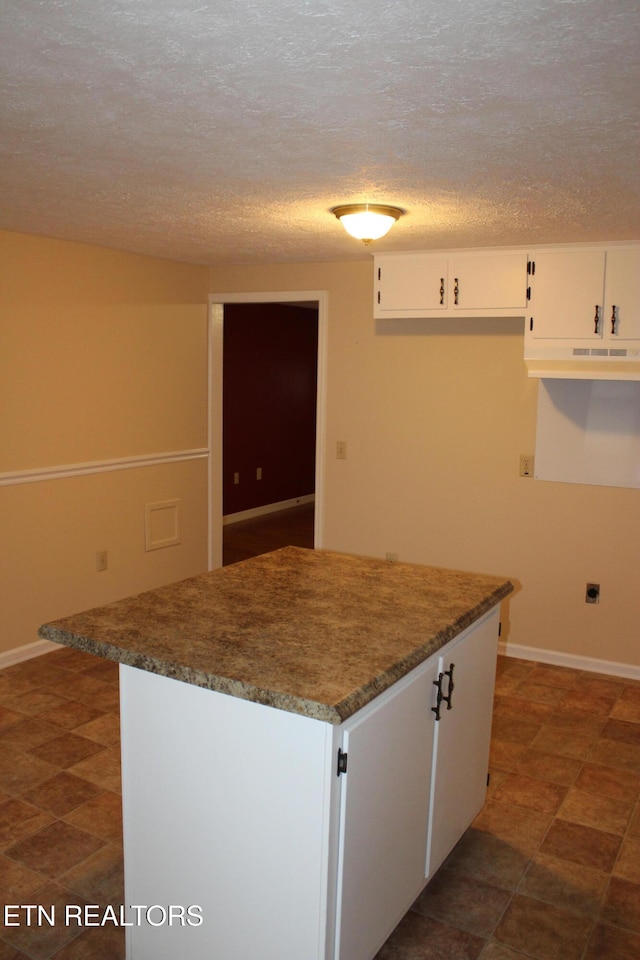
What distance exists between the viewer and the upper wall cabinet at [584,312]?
3.80 metres

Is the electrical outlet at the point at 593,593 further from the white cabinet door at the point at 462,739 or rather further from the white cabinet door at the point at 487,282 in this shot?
the white cabinet door at the point at 462,739

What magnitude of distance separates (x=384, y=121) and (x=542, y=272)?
217 centimetres

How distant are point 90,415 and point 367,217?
2279mm

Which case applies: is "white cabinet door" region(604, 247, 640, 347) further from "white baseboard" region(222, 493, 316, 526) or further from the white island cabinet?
"white baseboard" region(222, 493, 316, 526)

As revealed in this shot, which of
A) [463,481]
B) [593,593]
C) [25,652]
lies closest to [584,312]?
[463,481]

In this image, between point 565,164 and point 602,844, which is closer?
point 565,164

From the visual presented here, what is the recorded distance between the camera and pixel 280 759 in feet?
6.05

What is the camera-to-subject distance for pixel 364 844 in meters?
1.98

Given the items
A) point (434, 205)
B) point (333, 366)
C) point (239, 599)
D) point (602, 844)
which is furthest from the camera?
point (333, 366)

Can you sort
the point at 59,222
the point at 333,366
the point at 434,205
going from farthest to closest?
the point at 333,366, the point at 59,222, the point at 434,205

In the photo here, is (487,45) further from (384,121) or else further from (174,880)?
(174,880)

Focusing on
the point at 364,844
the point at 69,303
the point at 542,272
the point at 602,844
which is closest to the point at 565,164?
the point at 542,272

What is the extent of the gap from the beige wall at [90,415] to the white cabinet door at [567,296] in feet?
7.80

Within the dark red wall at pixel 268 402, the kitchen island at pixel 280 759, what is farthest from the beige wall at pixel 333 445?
the dark red wall at pixel 268 402
